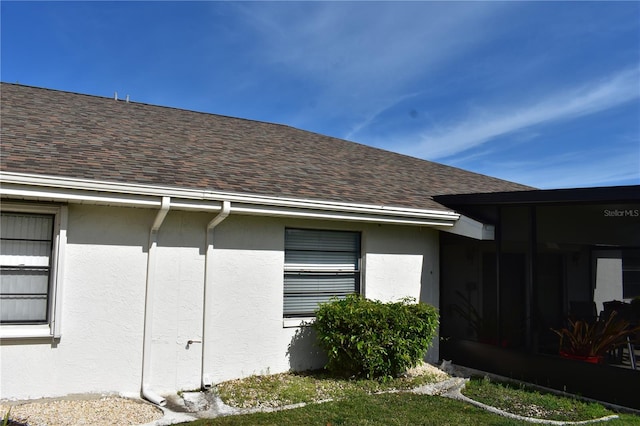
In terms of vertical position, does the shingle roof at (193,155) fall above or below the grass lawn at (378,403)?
above

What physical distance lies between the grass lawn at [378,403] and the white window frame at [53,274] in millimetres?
2165

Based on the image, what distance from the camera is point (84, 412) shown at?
5664mm

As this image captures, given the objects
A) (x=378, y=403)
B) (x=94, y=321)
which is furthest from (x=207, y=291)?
(x=378, y=403)

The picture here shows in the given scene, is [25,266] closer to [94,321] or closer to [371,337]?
[94,321]

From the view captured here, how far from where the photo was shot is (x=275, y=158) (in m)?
9.88

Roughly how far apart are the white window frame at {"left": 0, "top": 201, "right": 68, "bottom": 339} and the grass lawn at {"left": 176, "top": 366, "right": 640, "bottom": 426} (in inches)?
85.2

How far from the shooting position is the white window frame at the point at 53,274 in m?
5.95

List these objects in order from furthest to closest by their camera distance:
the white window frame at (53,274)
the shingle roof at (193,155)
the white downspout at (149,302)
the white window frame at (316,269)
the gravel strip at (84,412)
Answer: the white window frame at (316,269)
the shingle roof at (193,155)
the white downspout at (149,302)
the white window frame at (53,274)
the gravel strip at (84,412)

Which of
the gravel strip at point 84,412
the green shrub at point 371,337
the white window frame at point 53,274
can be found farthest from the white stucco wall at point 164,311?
the green shrub at point 371,337

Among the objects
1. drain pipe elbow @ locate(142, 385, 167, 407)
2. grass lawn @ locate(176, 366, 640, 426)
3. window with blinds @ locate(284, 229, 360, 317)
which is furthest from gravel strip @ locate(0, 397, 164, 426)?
window with blinds @ locate(284, 229, 360, 317)

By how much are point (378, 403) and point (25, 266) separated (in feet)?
15.3

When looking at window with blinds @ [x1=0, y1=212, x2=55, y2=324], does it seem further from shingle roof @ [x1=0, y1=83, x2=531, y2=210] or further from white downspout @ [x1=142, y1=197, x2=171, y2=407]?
white downspout @ [x1=142, y1=197, x2=171, y2=407]

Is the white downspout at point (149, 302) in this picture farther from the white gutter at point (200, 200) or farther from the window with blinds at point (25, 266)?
the window with blinds at point (25, 266)

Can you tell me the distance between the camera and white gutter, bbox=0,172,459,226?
5668mm
